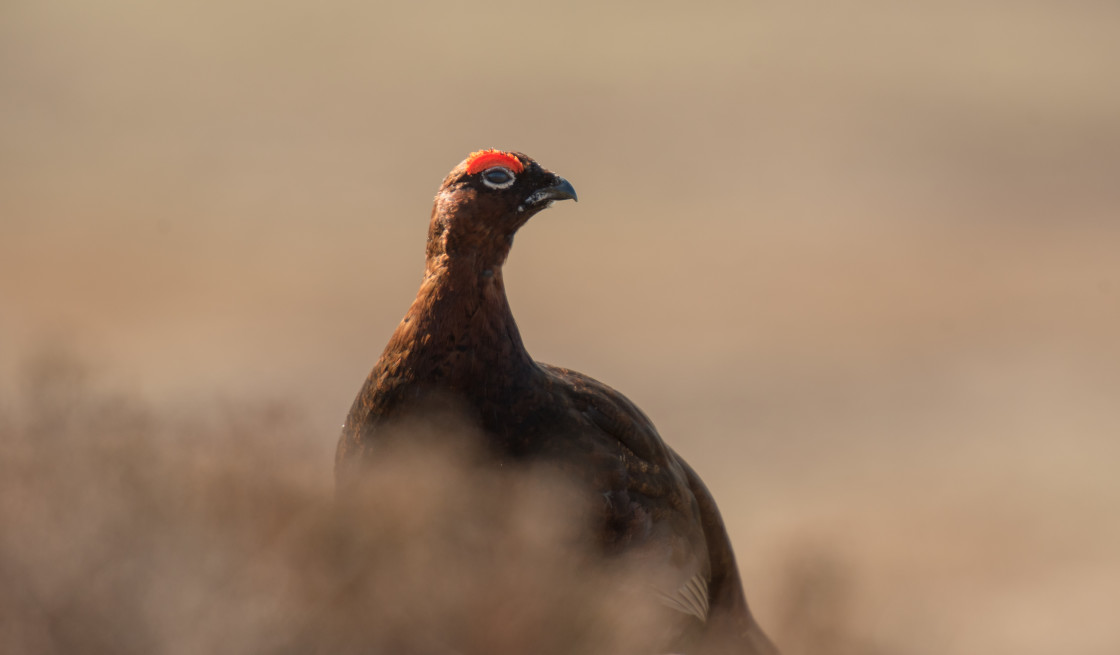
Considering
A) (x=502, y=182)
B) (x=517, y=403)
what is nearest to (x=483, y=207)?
(x=502, y=182)

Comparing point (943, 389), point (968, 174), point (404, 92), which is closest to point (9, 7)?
point (404, 92)

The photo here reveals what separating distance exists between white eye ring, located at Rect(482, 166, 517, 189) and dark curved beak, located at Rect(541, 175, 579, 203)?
6.0 inches

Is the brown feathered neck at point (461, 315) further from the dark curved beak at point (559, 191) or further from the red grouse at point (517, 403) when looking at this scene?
the dark curved beak at point (559, 191)

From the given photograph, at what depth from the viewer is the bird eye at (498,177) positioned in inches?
180

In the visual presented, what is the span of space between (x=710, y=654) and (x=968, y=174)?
111 ft

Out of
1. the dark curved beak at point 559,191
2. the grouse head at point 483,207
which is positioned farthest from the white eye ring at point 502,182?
the dark curved beak at point 559,191

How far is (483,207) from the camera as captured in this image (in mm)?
4539

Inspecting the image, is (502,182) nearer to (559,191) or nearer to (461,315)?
(559,191)

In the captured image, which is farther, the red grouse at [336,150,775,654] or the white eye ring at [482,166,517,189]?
the white eye ring at [482,166,517,189]

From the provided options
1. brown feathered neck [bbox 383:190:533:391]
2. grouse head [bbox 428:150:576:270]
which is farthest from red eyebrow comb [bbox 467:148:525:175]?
brown feathered neck [bbox 383:190:533:391]

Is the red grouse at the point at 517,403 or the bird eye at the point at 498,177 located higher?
the bird eye at the point at 498,177

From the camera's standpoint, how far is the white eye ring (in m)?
4.56

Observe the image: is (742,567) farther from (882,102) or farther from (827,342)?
(882,102)

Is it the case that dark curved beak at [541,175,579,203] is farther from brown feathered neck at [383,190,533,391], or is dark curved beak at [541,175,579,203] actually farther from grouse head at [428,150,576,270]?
brown feathered neck at [383,190,533,391]
